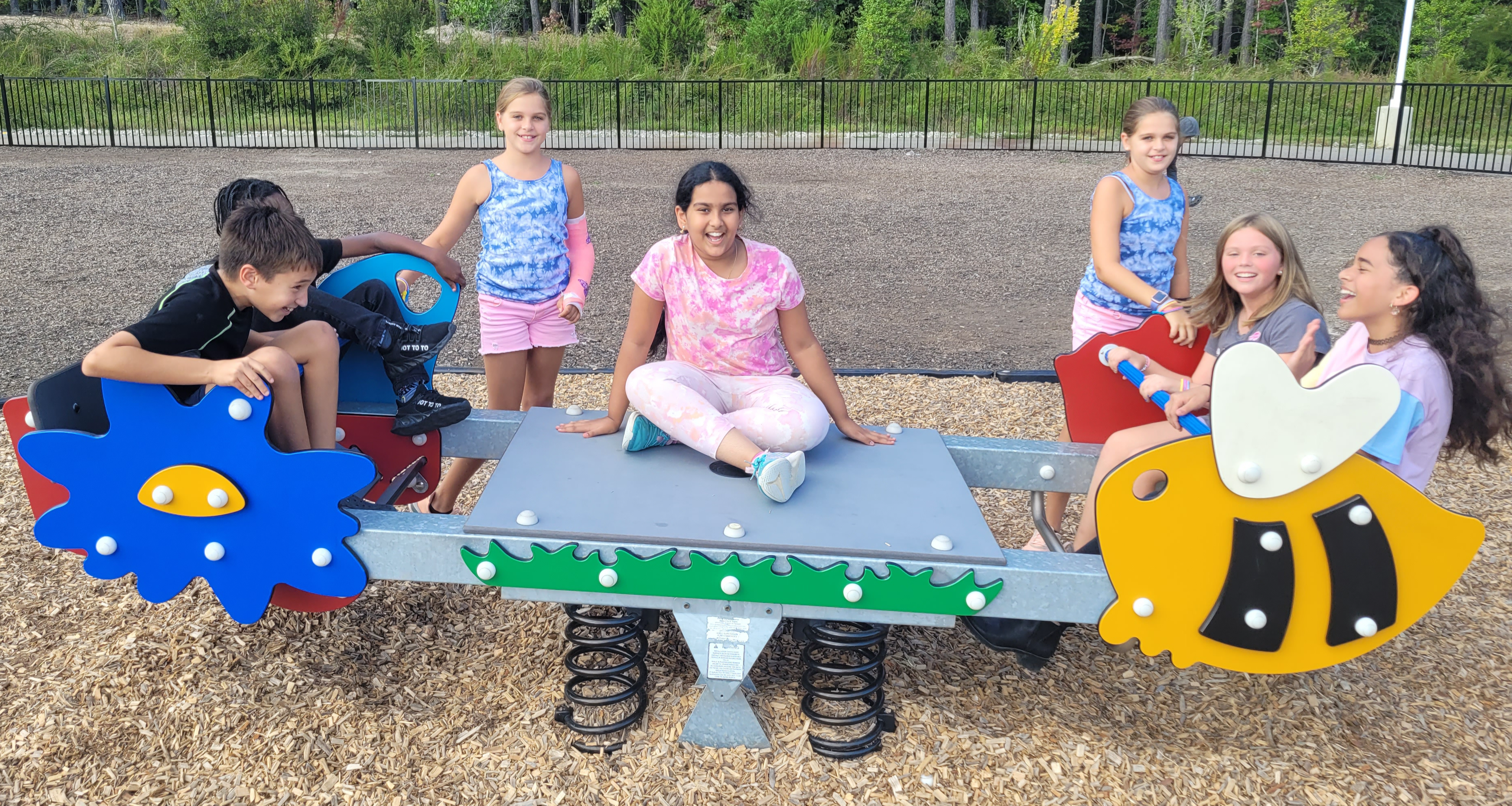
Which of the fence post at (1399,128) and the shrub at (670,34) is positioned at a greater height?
the shrub at (670,34)

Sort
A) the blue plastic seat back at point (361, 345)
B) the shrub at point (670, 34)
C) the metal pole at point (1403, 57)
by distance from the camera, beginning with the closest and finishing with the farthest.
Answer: the blue plastic seat back at point (361, 345), the metal pole at point (1403, 57), the shrub at point (670, 34)

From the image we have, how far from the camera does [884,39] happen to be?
22156mm

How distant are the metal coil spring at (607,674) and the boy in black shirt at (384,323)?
0.76m

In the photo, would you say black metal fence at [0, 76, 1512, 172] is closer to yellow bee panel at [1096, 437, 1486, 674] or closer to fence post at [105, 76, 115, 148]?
fence post at [105, 76, 115, 148]

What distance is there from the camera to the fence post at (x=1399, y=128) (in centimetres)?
1466

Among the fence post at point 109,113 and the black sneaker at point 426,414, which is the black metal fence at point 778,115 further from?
the black sneaker at point 426,414

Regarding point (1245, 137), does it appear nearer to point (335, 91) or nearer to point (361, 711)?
point (335, 91)

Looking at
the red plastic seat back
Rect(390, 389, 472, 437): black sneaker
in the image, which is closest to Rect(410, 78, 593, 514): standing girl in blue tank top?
Rect(390, 389, 472, 437): black sneaker

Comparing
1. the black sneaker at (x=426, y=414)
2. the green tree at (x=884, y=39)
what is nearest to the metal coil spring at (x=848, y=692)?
the black sneaker at (x=426, y=414)

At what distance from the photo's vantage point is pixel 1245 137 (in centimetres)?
1619

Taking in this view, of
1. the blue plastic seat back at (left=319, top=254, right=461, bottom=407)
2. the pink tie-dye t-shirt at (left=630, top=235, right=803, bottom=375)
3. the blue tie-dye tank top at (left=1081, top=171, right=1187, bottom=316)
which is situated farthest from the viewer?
the blue tie-dye tank top at (left=1081, top=171, right=1187, bottom=316)

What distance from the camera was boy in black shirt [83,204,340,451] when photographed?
8.29 ft

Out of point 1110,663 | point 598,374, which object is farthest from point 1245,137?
point 1110,663

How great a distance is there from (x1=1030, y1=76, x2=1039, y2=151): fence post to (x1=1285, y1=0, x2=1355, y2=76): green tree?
25.2ft
